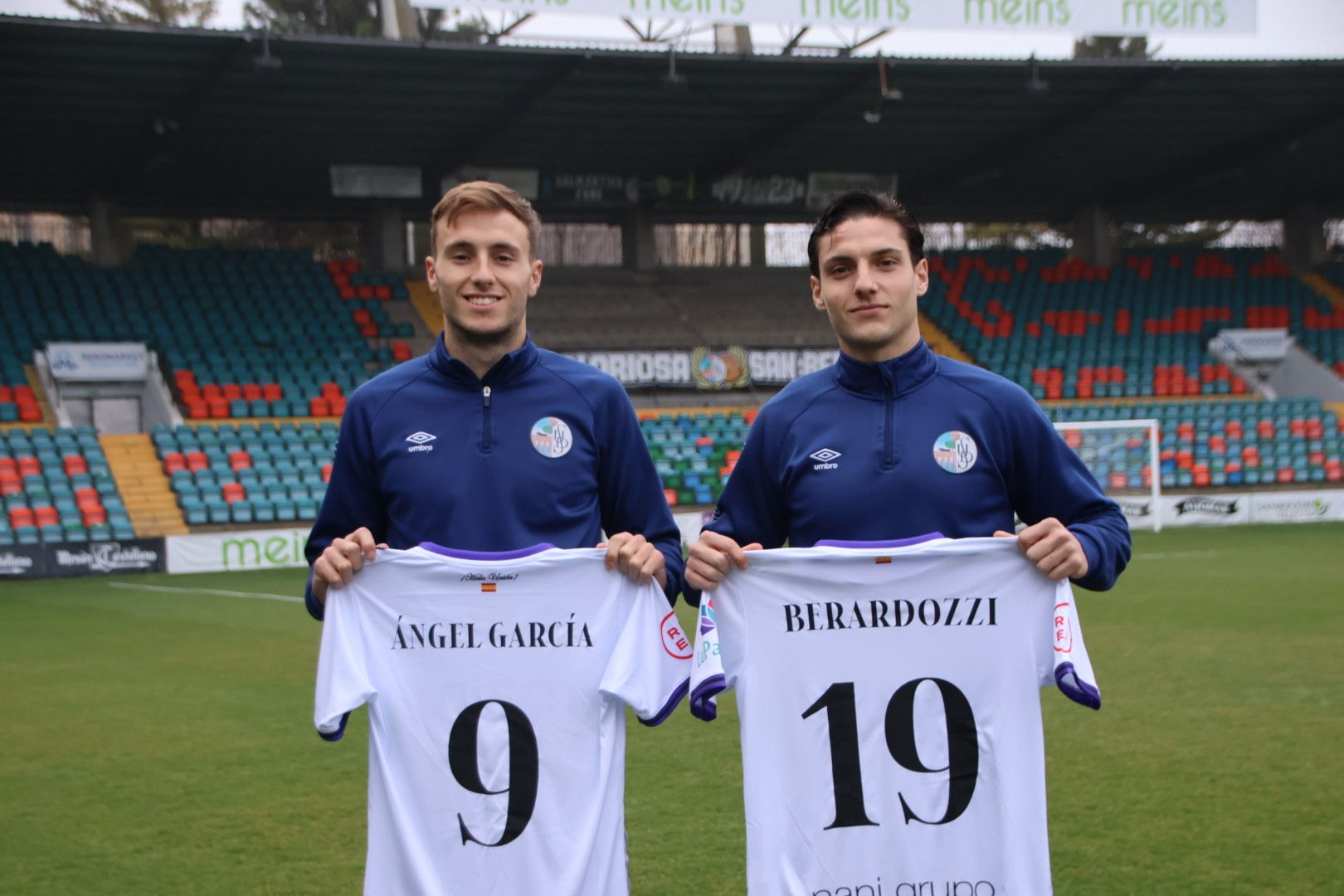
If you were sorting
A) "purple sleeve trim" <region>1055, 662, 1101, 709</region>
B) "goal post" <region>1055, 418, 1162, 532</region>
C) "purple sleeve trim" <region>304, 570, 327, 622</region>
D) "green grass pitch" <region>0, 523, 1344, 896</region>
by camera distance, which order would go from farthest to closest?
"goal post" <region>1055, 418, 1162, 532</region> < "green grass pitch" <region>0, 523, 1344, 896</region> < "purple sleeve trim" <region>304, 570, 327, 622</region> < "purple sleeve trim" <region>1055, 662, 1101, 709</region>

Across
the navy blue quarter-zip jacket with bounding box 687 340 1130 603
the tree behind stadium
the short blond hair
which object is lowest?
the navy blue quarter-zip jacket with bounding box 687 340 1130 603

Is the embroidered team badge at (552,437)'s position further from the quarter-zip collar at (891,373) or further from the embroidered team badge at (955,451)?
the embroidered team badge at (955,451)

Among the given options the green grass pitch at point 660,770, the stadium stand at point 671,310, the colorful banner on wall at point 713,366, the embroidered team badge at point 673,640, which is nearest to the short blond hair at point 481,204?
the embroidered team badge at point 673,640

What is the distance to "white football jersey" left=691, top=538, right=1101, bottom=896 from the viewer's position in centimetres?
307

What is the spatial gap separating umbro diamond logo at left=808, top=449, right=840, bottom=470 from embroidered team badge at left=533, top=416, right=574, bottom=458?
0.56m

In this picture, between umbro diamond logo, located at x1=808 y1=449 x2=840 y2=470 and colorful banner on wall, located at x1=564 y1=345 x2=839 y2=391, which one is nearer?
umbro diamond logo, located at x1=808 y1=449 x2=840 y2=470

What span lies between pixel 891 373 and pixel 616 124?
899 inches

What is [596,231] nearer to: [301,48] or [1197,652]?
[301,48]

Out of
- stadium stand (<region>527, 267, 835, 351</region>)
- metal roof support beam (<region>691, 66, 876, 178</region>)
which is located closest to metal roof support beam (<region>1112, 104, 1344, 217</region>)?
stadium stand (<region>527, 267, 835, 351</region>)

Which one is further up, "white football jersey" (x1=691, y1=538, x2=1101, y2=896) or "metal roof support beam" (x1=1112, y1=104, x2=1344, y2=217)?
"metal roof support beam" (x1=1112, y1=104, x2=1344, y2=217)

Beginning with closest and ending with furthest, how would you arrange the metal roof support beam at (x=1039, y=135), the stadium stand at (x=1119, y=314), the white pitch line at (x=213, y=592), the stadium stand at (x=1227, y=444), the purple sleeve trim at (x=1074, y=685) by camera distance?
the purple sleeve trim at (x=1074, y=685) → the white pitch line at (x=213, y=592) → the stadium stand at (x=1227, y=444) → the metal roof support beam at (x=1039, y=135) → the stadium stand at (x=1119, y=314)

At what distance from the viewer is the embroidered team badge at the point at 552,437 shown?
3.18 m

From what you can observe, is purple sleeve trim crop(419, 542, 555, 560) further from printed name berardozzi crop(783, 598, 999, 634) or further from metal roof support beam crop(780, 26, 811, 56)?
metal roof support beam crop(780, 26, 811, 56)

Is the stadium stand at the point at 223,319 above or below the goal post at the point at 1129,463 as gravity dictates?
above
